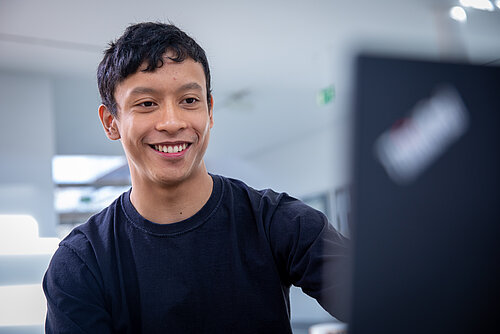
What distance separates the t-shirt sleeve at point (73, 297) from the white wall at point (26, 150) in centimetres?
377

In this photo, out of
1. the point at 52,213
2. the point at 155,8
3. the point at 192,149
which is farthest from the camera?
the point at 52,213

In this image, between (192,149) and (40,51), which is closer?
(192,149)

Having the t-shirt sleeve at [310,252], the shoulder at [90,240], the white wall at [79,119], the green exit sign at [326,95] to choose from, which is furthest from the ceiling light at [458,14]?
the shoulder at [90,240]

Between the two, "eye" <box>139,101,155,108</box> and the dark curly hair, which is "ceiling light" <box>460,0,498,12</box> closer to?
the dark curly hair

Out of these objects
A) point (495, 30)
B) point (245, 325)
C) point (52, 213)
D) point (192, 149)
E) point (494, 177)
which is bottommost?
point (245, 325)

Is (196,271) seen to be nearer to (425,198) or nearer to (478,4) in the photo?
(425,198)

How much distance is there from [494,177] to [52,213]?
476 centimetres

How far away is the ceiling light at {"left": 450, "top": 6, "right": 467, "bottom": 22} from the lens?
4176mm

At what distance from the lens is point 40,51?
4500mm

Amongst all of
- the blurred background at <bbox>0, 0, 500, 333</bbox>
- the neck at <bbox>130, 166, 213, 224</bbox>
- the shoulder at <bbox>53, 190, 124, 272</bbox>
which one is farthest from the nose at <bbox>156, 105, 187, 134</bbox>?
the blurred background at <bbox>0, 0, 500, 333</bbox>

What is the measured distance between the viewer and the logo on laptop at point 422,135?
393 millimetres

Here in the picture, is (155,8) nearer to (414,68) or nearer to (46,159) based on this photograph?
(46,159)

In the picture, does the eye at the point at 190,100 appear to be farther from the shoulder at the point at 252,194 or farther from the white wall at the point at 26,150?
the white wall at the point at 26,150

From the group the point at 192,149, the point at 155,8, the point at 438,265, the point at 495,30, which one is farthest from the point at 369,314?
the point at 495,30
